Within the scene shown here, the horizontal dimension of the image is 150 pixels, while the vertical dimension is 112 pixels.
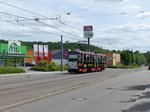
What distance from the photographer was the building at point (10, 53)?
7781cm

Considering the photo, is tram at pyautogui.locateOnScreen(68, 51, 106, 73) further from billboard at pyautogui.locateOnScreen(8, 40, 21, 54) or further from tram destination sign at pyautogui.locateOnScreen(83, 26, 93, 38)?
tram destination sign at pyautogui.locateOnScreen(83, 26, 93, 38)

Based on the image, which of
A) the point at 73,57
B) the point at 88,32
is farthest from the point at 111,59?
the point at 73,57

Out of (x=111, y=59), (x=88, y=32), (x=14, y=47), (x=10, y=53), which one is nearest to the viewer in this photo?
(x=10, y=53)

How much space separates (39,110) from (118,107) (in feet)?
11.3

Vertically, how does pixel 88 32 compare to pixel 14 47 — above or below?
above

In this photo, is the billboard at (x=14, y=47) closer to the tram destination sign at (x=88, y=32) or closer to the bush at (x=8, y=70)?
the bush at (x=8, y=70)

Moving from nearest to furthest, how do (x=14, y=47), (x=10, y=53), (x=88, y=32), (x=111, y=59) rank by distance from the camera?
(x=10, y=53) → (x=14, y=47) → (x=88, y=32) → (x=111, y=59)

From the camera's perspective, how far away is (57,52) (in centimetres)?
15262

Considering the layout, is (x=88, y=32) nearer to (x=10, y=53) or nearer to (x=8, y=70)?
(x=10, y=53)

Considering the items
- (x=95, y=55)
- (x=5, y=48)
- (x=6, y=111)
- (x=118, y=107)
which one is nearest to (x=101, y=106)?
(x=118, y=107)

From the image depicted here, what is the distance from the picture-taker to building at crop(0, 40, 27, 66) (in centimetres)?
7781

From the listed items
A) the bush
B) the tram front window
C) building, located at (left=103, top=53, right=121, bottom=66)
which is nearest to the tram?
the tram front window

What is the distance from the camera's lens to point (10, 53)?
81875 millimetres

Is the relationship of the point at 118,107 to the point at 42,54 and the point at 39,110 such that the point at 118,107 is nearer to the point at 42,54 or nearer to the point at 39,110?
the point at 39,110
